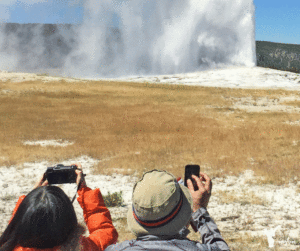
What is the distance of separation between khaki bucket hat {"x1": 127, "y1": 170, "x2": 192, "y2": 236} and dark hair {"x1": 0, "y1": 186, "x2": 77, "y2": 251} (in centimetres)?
38

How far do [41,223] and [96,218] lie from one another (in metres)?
0.65

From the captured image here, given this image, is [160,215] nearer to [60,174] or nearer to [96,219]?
[96,219]

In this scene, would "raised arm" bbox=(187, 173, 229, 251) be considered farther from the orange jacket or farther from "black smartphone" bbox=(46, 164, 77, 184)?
"black smartphone" bbox=(46, 164, 77, 184)

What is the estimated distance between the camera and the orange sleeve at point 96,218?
220 cm

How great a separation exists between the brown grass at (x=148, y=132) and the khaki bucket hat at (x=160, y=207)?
7.26m

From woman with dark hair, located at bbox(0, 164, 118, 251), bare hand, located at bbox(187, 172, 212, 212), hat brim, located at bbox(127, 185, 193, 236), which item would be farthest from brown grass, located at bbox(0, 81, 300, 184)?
woman with dark hair, located at bbox(0, 164, 118, 251)

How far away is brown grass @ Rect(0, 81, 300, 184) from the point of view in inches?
405

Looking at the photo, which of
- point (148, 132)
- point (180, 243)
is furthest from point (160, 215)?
point (148, 132)

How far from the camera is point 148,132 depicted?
15625 millimetres

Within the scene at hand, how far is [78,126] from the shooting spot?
56.0 ft

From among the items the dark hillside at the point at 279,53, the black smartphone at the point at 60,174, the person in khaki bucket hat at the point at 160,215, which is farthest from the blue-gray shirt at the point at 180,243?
the dark hillside at the point at 279,53

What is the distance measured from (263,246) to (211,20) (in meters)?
66.3

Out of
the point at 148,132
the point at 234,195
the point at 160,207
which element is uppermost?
the point at 148,132

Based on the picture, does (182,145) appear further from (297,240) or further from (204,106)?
(204,106)
